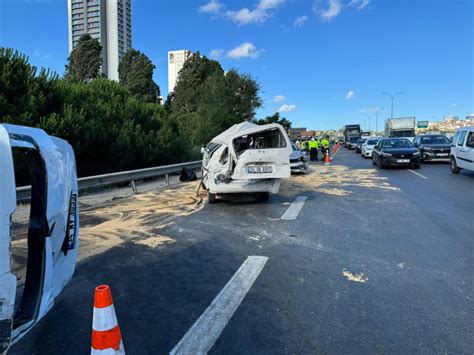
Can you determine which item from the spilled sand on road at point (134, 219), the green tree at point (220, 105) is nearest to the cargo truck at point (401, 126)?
the green tree at point (220, 105)

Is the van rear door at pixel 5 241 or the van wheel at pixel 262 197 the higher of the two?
the van rear door at pixel 5 241

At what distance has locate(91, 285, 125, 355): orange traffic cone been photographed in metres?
2.27

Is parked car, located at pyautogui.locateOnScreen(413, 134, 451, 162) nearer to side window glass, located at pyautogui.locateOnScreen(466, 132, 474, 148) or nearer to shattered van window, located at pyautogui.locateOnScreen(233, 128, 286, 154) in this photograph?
side window glass, located at pyautogui.locateOnScreen(466, 132, 474, 148)

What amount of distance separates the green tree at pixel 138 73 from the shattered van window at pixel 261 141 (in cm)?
4880

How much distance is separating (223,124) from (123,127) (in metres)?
23.1

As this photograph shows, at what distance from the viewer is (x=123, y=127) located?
16.2 metres

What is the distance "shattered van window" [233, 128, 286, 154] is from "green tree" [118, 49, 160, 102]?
48.8 metres

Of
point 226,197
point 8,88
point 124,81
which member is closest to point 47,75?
point 8,88

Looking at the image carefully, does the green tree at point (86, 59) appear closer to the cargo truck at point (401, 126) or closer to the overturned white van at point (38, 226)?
the cargo truck at point (401, 126)

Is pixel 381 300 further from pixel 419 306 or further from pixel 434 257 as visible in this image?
pixel 434 257

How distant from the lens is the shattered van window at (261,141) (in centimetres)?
880

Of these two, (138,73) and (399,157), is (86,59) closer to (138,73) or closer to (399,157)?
(138,73)

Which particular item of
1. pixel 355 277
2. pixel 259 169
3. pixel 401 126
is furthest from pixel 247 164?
pixel 401 126

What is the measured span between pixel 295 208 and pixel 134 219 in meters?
3.60
